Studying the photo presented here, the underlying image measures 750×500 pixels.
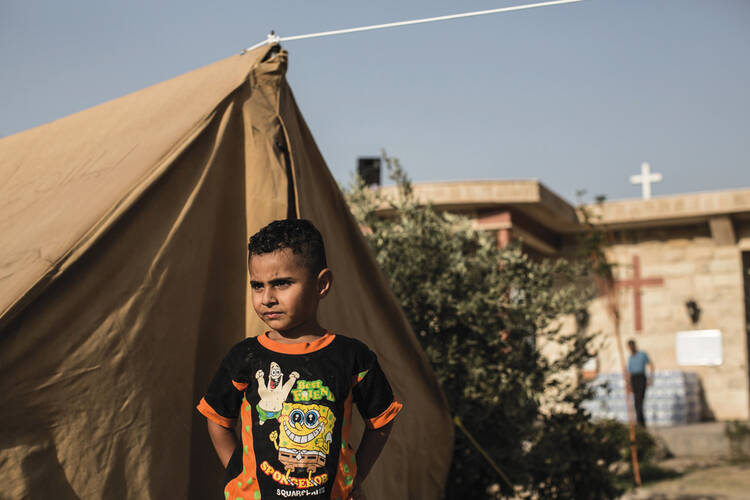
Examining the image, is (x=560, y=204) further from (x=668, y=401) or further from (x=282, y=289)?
(x=282, y=289)

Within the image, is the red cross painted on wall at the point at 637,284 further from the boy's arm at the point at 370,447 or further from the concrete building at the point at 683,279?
the boy's arm at the point at 370,447

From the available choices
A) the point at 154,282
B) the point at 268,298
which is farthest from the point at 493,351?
the point at 268,298

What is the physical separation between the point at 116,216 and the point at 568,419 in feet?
12.5

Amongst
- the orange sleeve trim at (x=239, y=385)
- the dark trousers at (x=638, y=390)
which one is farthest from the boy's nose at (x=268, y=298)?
the dark trousers at (x=638, y=390)

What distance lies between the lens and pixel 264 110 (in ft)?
9.99

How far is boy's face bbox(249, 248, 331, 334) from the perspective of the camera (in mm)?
1988

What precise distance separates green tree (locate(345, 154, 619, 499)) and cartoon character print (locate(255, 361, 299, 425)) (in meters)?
2.82

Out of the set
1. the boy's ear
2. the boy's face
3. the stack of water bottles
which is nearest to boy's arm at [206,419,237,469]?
the boy's face

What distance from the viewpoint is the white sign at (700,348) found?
1144 centimetres

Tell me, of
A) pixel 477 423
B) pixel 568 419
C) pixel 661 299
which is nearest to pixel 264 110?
pixel 477 423

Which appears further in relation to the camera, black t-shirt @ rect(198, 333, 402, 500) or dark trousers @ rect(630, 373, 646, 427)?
dark trousers @ rect(630, 373, 646, 427)

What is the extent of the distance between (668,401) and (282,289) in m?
10.5

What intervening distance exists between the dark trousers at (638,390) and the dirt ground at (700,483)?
149 cm

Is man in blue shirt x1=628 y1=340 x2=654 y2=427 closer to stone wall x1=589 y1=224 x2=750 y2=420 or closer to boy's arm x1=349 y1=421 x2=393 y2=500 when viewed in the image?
stone wall x1=589 y1=224 x2=750 y2=420
